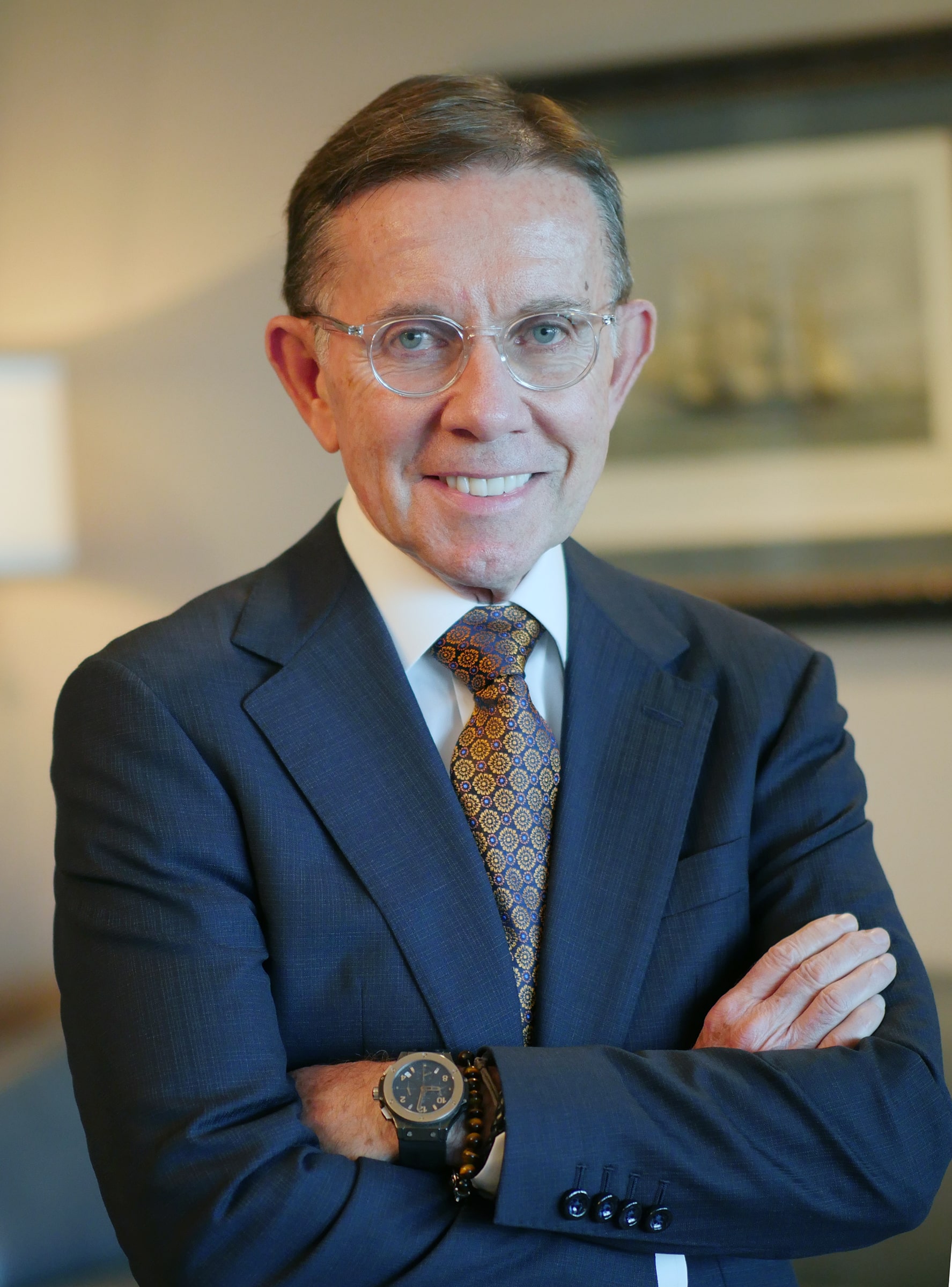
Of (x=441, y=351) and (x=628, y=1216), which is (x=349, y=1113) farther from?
(x=441, y=351)

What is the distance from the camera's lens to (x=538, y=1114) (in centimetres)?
121

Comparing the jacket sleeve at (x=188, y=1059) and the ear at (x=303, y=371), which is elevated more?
the ear at (x=303, y=371)

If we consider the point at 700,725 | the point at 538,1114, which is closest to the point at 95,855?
the point at 538,1114

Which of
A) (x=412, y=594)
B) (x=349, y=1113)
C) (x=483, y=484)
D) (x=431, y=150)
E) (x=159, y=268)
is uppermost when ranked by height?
(x=159, y=268)

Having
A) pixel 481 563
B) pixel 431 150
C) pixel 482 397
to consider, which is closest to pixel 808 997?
pixel 481 563

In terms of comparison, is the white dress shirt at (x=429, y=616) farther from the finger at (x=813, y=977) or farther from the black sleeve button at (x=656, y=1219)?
the black sleeve button at (x=656, y=1219)

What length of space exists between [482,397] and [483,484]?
101 mm

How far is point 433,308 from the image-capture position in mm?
1350

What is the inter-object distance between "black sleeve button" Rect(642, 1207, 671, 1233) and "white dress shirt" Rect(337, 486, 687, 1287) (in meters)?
0.52

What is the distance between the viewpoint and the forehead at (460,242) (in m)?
1.34

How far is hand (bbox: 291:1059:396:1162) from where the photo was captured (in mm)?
1257

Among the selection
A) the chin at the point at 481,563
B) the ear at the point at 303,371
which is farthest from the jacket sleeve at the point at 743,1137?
the ear at the point at 303,371

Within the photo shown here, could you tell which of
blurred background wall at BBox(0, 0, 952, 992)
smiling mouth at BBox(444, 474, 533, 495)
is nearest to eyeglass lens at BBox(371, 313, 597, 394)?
smiling mouth at BBox(444, 474, 533, 495)

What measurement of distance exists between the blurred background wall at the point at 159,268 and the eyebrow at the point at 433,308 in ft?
5.04
